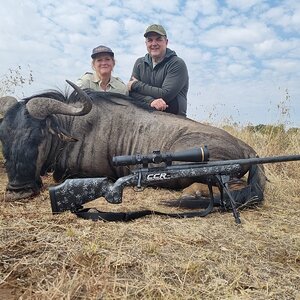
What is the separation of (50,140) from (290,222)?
2.80m

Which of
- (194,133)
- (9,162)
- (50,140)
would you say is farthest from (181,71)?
(9,162)

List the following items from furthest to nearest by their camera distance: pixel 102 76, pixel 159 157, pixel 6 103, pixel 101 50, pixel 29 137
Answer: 1. pixel 102 76
2. pixel 101 50
3. pixel 6 103
4. pixel 29 137
5. pixel 159 157

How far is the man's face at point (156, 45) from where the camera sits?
6230 mm

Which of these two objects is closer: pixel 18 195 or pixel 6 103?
pixel 18 195

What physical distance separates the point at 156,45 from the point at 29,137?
2.83 m

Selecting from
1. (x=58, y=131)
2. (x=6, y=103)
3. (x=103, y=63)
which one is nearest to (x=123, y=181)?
(x=58, y=131)

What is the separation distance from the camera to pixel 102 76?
6.32m

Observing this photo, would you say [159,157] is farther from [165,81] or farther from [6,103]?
[165,81]

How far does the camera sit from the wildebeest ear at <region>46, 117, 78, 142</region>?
14.7 feet

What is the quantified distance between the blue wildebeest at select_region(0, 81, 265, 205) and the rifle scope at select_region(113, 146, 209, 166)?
37.3 inches

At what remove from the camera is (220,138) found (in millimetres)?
4508

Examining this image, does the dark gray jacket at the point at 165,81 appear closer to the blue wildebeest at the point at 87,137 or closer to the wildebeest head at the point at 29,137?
the blue wildebeest at the point at 87,137

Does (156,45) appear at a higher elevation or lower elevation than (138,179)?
higher

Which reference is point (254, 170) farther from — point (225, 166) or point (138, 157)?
point (138, 157)
